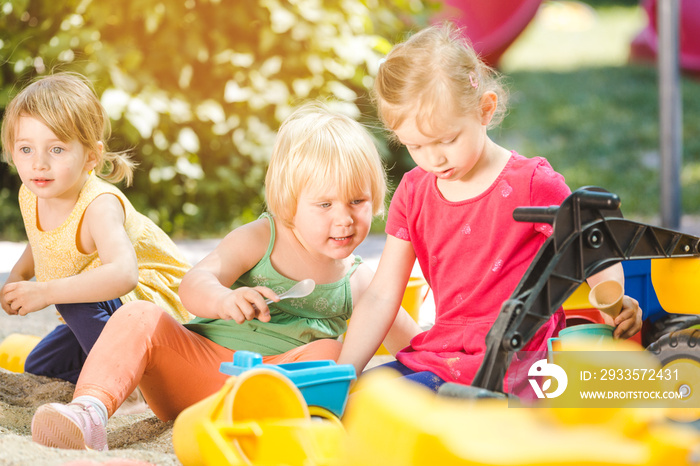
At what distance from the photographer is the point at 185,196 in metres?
4.08

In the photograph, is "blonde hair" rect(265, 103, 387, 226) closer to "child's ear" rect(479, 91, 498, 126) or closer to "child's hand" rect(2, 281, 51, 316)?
"child's ear" rect(479, 91, 498, 126)

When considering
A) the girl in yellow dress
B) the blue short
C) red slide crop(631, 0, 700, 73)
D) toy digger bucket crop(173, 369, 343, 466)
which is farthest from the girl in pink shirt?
red slide crop(631, 0, 700, 73)

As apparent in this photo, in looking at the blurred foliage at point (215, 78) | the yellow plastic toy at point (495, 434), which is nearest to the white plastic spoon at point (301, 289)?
the yellow plastic toy at point (495, 434)

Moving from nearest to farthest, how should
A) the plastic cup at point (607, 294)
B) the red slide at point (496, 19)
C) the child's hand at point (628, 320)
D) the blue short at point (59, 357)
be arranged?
the plastic cup at point (607, 294), the child's hand at point (628, 320), the blue short at point (59, 357), the red slide at point (496, 19)

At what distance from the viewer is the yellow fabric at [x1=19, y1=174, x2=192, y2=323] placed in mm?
1729

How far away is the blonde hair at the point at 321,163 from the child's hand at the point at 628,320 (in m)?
0.49

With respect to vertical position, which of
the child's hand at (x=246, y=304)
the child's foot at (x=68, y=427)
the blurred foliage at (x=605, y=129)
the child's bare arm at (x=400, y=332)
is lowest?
the child's foot at (x=68, y=427)

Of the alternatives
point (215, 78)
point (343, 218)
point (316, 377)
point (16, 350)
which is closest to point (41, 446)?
point (316, 377)

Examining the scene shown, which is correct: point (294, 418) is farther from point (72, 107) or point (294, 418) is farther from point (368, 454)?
point (72, 107)

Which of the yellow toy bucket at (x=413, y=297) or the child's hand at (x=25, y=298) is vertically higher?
the yellow toy bucket at (x=413, y=297)

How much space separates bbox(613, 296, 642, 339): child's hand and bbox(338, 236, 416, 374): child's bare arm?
391 millimetres

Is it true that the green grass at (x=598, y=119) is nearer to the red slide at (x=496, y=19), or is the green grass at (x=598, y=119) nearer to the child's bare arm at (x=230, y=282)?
the red slide at (x=496, y=19)

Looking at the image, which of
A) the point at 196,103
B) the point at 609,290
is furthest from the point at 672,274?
the point at 196,103

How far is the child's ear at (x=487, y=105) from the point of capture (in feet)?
4.64
